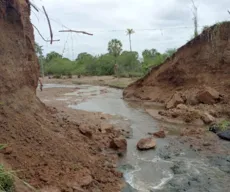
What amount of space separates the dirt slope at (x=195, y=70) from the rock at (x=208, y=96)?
0.32m

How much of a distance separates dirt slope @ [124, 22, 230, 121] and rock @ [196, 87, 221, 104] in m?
0.32

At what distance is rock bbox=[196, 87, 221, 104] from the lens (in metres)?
15.2

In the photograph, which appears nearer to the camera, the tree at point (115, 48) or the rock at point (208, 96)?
the rock at point (208, 96)

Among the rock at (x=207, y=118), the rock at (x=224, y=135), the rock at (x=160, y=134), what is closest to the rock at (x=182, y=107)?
the rock at (x=207, y=118)

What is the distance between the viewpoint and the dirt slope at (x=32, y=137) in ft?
19.9

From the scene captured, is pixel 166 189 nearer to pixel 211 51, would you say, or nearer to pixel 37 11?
pixel 37 11

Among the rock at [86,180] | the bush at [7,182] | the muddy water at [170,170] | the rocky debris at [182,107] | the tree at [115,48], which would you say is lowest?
the muddy water at [170,170]

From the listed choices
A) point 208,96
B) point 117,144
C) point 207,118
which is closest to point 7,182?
point 117,144

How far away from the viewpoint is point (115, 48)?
46.7 metres

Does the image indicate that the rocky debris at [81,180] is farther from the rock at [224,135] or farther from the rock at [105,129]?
the rock at [224,135]

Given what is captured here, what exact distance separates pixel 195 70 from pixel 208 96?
11.3 feet

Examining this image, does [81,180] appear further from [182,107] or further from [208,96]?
[208,96]

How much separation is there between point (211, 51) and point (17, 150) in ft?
46.3

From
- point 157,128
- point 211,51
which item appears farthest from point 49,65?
point 157,128
